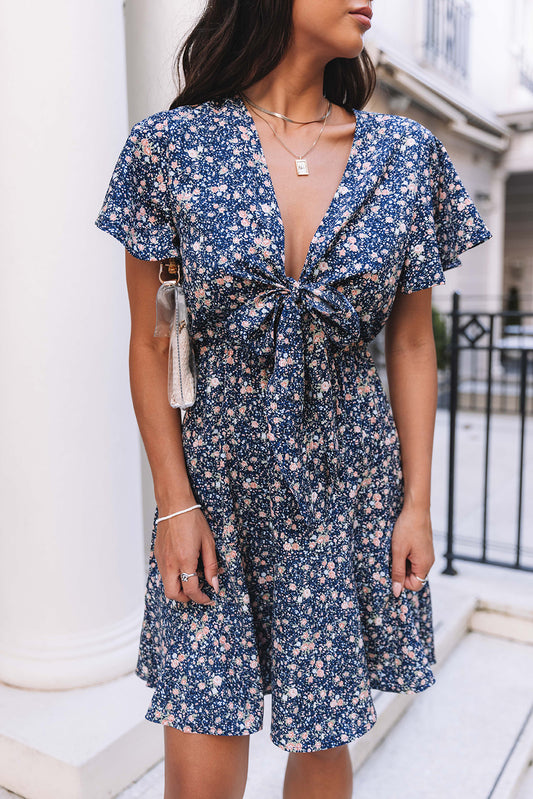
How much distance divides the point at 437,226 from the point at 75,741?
5.11ft

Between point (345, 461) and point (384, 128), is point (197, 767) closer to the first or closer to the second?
point (345, 461)

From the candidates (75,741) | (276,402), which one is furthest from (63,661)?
(276,402)

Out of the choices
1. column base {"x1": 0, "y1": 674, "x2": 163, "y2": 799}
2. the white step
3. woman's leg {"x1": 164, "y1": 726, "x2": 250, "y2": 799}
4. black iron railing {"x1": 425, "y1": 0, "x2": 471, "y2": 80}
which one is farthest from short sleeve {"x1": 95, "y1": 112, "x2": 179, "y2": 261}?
black iron railing {"x1": 425, "y1": 0, "x2": 471, "y2": 80}

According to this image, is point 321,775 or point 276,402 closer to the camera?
point 276,402

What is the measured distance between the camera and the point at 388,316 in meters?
1.30

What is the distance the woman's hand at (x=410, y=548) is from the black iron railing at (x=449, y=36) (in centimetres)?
1036

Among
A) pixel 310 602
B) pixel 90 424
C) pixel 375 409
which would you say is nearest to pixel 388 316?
pixel 375 409

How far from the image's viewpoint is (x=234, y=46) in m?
1.28

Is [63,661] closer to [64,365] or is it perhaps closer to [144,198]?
[64,365]

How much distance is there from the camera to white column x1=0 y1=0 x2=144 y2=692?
189cm

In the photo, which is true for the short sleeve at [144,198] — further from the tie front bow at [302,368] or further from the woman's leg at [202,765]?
the woman's leg at [202,765]

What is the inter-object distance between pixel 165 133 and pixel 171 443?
51 centimetres

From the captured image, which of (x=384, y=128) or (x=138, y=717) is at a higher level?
(x=384, y=128)

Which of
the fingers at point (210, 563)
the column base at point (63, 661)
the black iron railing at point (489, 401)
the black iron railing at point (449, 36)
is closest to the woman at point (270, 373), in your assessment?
the fingers at point (210, 563)
